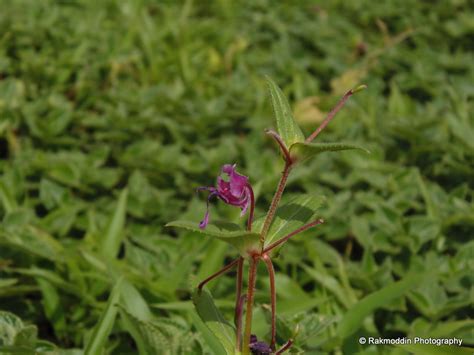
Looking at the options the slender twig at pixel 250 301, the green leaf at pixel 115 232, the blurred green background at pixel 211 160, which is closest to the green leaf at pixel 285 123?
the slender twig at pixel 250 301

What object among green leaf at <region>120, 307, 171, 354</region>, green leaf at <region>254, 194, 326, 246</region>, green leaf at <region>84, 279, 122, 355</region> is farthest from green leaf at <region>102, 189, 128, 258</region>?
green leaf at <region>254, 194, 326, 246</region>

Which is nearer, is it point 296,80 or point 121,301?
point 121,301

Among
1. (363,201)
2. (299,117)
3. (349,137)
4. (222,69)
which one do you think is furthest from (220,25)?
(363,201)

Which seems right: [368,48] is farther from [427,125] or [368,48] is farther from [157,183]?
[157,183]

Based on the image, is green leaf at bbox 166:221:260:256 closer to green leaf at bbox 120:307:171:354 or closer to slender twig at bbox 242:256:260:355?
slender twig at bbox 242:256:260:355

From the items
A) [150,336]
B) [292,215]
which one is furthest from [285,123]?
[150,336]

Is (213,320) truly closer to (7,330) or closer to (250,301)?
(250,301)
